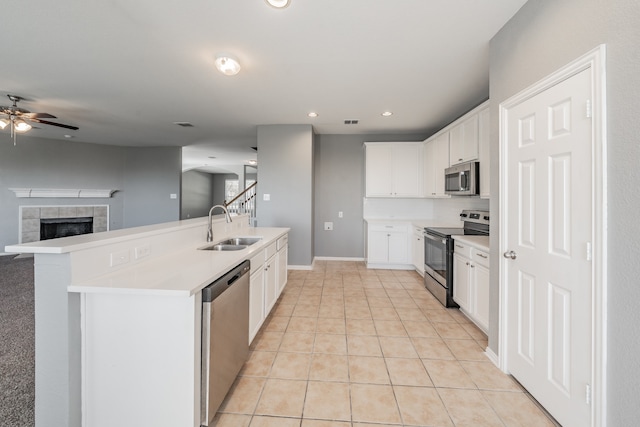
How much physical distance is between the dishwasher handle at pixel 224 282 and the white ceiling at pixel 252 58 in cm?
181

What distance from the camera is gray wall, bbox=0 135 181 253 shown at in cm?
546

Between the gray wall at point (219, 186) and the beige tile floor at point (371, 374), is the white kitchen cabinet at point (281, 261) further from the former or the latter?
the gray wall at point (219, 186)

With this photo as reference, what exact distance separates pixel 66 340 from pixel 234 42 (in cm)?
234

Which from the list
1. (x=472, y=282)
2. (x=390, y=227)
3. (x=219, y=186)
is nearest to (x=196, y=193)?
(x=219, y=186)

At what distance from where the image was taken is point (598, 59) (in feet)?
4.06

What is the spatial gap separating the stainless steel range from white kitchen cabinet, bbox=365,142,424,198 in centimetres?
129

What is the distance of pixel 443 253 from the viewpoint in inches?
126

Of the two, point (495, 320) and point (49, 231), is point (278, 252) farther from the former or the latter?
point (49, 231)

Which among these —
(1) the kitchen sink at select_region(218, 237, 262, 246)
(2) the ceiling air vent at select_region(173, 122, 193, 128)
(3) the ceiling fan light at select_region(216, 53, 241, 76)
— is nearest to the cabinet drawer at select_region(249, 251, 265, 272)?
(1) the kitchen sink at select_region(218, 237, 262, 246)

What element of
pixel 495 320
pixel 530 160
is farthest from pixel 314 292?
pixel 530 160

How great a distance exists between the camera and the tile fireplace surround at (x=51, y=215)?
218 inches

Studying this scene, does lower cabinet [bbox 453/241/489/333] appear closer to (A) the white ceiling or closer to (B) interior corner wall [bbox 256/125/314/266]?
(A) the white ceiling

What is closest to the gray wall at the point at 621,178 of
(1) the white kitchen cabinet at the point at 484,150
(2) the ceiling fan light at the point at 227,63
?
(1) the white kitchen cabinet at the point at 484,150

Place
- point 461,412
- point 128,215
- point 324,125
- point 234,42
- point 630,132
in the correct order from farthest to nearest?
point 128,215 → point 324,125 → point 234,42 → point 461,412 → point 630,132
